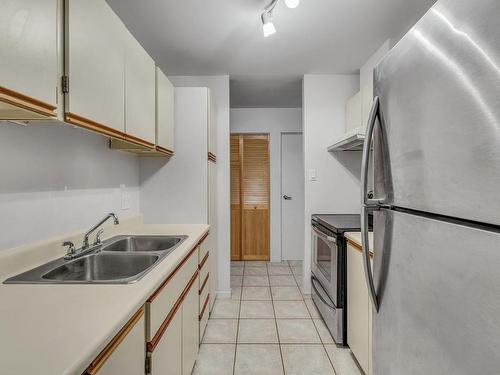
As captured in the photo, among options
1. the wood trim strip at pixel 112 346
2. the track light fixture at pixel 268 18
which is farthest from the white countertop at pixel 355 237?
the track light fixture at pixel 268 18

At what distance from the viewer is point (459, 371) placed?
0.61 metres

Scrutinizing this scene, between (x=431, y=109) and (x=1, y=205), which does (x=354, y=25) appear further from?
(x=1, y=205)

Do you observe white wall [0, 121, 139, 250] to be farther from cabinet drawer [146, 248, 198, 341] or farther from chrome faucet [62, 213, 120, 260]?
cabinet drawer [146, 248, 198, 341]

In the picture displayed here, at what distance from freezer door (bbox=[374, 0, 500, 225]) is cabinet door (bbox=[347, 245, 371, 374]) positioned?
3.58ft

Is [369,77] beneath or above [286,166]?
above

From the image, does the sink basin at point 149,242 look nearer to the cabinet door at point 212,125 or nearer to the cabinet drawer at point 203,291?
the cabinet drawer at point 203,291

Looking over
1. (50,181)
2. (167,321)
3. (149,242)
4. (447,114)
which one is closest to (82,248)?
(50,181)

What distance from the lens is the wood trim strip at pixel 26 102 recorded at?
32.0 inches

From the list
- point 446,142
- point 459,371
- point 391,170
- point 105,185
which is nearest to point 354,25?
point 391,170

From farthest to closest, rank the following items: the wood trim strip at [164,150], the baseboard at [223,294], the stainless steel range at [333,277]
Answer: the baseboard at [223,294] < the wood trim strip at [164,150] < the stainless steel range at [333,277]

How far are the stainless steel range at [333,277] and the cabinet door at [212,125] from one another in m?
1.26

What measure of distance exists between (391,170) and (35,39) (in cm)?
116

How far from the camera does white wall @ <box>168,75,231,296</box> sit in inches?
125

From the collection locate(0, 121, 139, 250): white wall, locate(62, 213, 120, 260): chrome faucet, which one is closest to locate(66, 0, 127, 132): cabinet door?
locate(0, 121, 139, 250): white wall
